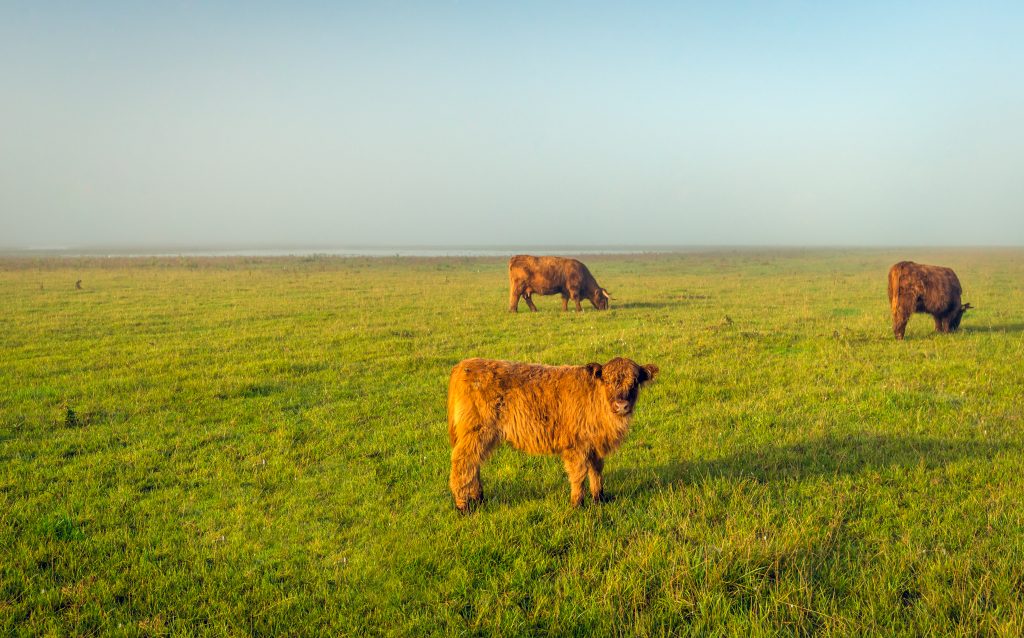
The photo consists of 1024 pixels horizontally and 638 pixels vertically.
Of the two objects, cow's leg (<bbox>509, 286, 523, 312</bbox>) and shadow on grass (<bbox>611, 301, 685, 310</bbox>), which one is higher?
cow's leg (<bbox>509, 286, 523, 312</bbox>)

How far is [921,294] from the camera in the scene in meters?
14.0

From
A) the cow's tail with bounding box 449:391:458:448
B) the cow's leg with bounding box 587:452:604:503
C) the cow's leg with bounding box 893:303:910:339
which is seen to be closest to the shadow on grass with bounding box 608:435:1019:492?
the cow's leg with bounding box 587:452:604:503

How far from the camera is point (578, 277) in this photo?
69.1 feet

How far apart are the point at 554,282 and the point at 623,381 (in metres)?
16.0

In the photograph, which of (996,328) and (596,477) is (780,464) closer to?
(596,477)

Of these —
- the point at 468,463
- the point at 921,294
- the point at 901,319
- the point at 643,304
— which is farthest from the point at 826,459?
the point at 643,304

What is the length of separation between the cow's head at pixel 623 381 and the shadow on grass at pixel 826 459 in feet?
4.11

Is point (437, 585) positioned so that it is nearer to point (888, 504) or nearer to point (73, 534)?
point (73, 534)

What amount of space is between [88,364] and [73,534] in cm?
837

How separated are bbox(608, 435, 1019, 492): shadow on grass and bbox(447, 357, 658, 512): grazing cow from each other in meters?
0.83

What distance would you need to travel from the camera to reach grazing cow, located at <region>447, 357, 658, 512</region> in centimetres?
554

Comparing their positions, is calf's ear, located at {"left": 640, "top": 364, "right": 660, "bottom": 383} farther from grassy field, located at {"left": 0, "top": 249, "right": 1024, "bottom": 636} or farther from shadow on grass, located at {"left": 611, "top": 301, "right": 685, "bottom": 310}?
shadow on grass, located at {"left": 611, "top": 301, "right": 685, "bottom": 310}

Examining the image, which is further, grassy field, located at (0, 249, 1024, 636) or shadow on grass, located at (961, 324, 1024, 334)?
shadow on grass, located at (961, 324, 1024, 334)

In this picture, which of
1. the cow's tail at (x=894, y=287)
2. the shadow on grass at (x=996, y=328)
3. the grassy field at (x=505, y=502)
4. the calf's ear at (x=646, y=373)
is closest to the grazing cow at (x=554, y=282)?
the grassy field at (x=505, y=502)
